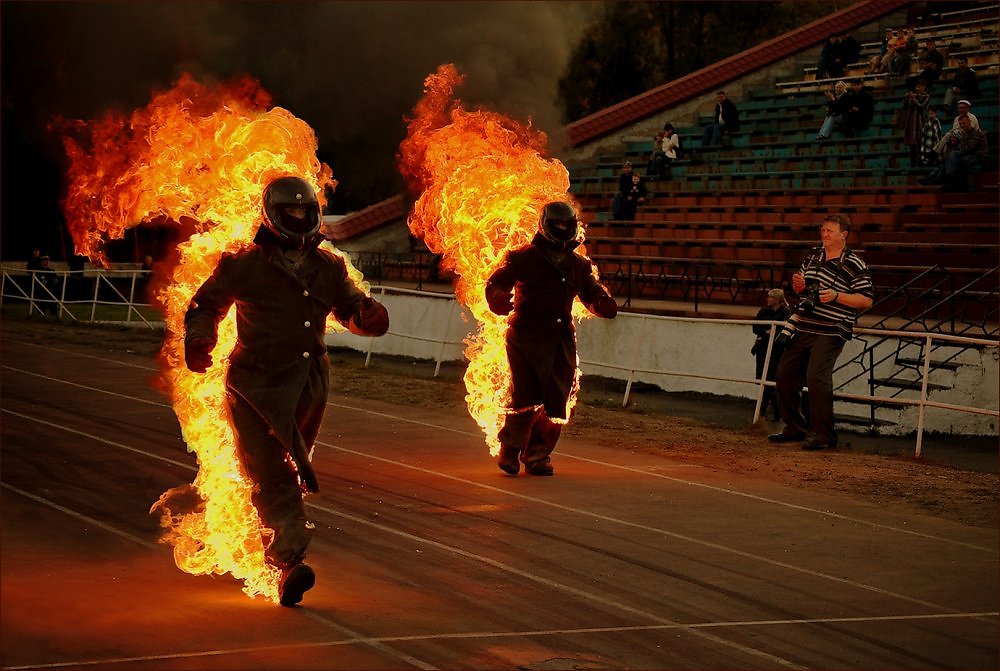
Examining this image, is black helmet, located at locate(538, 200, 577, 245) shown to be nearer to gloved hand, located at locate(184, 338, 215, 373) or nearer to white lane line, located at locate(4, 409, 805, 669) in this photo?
white lane line, located at locate(4, 409, 805, 669)

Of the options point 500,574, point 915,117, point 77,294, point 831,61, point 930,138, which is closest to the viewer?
point 500,574

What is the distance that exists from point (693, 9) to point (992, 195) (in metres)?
24.6

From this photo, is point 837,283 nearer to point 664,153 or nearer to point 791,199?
point 791,199

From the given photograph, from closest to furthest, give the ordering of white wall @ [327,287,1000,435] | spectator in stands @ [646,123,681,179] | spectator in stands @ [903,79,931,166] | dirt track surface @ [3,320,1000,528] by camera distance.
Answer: dirt track surface @ [3,320,1000,528], white wall @ [327,287,1000,435], spectator in stands @ [903,79,931,166], spectator in stands @ [646,123,681,179]

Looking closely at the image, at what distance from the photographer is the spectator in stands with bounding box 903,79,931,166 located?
24.0 metres

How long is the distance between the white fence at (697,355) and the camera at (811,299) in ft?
3.64

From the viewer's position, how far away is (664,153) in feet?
94.2

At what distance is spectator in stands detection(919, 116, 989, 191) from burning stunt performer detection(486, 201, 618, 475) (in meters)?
13.2

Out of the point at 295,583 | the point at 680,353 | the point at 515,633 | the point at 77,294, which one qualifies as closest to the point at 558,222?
the point at 295,583

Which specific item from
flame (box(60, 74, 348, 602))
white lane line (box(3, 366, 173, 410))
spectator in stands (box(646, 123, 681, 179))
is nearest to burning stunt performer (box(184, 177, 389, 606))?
flame (box(60, 74, 348, 602))

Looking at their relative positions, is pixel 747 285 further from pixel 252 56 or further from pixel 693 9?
pixel 693 9

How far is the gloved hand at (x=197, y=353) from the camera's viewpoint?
723 cm

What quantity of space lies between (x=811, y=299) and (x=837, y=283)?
349mm

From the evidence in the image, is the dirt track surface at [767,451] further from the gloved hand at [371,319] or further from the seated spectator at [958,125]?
the seated spectator at [958,125]
